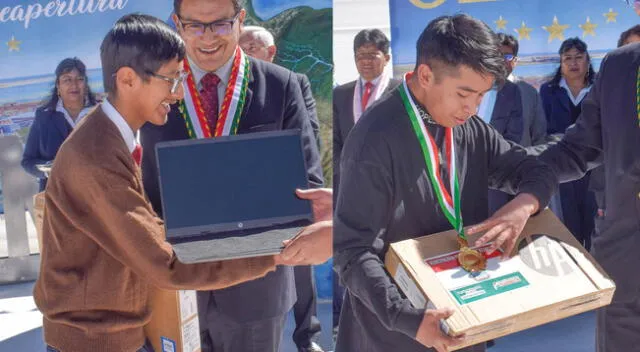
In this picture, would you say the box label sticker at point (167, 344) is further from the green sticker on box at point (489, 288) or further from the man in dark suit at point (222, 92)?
the green sticker on box at point (489, 288)

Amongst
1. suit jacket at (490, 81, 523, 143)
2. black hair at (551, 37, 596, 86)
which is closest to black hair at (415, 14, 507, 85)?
suit jacket at (490, 81, 523, 143)

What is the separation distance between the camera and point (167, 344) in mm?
1765

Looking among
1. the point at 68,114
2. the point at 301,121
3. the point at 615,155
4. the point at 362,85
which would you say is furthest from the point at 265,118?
the point at 615,155

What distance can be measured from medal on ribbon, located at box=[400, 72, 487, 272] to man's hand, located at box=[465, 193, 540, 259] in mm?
33

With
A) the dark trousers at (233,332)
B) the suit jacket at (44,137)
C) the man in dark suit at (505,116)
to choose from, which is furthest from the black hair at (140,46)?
the man in dark suit at (505,116)

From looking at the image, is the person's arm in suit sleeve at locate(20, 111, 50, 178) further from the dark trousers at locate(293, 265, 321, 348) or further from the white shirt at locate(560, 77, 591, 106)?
the white shirt at locate(560, 77, 591, 106)

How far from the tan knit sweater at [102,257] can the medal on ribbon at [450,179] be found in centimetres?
42

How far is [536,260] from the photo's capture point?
1.71 meters

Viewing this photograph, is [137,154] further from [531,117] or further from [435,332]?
[531,117]

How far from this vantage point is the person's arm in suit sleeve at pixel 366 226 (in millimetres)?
1642

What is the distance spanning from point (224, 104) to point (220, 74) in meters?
0.08

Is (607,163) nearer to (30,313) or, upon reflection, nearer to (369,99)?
(369,99)

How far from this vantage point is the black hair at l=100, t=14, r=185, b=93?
157 centimetres

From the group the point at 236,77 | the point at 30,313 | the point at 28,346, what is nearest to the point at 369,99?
the point at 236,77
